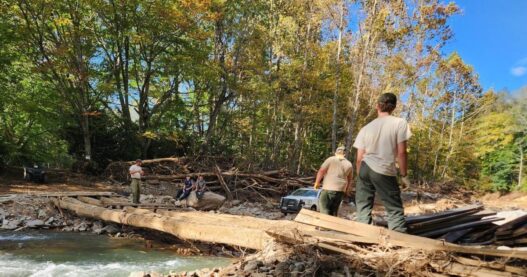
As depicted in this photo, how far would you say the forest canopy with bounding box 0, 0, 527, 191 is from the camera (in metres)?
23.5

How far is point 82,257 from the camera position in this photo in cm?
909

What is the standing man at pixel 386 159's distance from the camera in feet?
17.4

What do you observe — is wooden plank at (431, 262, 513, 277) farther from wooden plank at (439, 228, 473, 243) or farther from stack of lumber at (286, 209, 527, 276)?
wooden plank at (439, 228, 473, 243)

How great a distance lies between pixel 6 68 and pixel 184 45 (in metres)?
9.87

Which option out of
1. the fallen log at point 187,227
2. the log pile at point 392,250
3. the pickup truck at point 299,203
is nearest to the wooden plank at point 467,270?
the log pile at point 392,250

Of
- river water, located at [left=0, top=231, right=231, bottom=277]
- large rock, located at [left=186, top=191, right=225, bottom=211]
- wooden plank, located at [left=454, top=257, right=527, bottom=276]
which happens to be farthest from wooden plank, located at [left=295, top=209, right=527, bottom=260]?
large rock, located at [left=186, top=191, right=225, bottom=211]

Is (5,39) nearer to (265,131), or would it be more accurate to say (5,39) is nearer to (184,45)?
(184,45)

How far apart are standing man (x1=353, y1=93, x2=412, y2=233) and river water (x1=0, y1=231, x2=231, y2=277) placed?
14.1 feet

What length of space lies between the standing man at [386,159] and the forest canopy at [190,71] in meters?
19.8

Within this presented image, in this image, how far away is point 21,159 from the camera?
2445 centimetres

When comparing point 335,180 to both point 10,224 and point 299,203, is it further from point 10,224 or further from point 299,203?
point 299,203

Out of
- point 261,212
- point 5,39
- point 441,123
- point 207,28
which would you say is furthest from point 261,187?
→ point 441,123

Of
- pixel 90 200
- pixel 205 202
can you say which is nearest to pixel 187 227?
pixel 90 200

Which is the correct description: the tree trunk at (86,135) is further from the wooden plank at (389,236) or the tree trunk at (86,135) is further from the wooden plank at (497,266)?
the wooden plank at (497,266)
